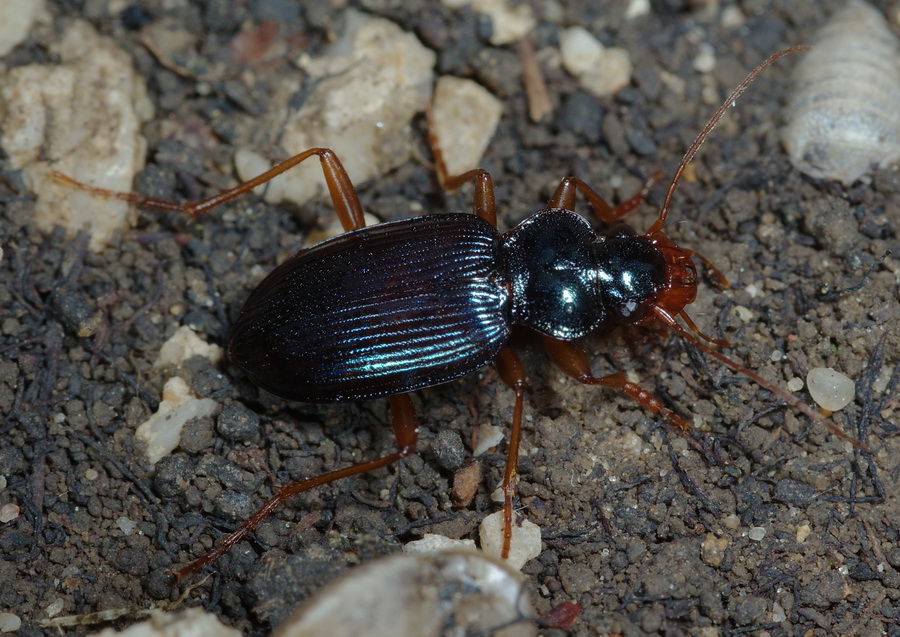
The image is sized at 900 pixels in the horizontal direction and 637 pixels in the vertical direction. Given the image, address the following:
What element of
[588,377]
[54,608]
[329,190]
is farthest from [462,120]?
[54,608]

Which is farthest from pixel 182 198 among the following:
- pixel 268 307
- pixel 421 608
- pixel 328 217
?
pixel 421 608

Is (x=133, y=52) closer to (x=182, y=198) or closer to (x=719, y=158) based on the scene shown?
(x=182, y=198)

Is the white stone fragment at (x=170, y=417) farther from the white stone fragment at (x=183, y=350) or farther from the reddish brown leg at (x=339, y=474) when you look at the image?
the reddish brown leg at (x=339, y=474)

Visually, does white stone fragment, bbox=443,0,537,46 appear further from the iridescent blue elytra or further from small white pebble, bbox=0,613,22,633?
small white pebble, bbox=0,613,22,633

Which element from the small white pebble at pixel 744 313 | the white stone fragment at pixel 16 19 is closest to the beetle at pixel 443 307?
the small white pebble at pixel 744 313

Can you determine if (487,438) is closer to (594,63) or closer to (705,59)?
(594,63)

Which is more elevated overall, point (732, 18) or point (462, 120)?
point (732, 18)
